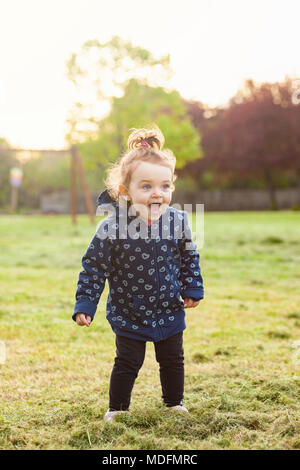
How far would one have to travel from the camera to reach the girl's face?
2.12 metres

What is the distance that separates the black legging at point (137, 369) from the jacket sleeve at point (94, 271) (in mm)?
219

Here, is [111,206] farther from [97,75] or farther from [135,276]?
[97,75]

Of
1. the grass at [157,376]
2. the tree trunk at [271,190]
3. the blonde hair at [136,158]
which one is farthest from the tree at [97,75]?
the blonde hair at [136,158]

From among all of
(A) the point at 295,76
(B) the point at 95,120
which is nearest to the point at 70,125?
(B) the point at 95,120

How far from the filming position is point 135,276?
214 cm

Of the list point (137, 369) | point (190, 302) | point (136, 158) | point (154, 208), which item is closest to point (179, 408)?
point (137, 369)

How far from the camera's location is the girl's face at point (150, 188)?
212cm

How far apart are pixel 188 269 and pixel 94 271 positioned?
40 cm

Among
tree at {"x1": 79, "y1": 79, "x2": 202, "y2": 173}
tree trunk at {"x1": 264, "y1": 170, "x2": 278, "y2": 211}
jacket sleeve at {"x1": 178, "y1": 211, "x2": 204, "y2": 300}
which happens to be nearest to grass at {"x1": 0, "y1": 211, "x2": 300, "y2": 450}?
jacket sleeve at {"x1": 178, "y1": 211, "x2": 204, "y2": 300}

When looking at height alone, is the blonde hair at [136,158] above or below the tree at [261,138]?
below

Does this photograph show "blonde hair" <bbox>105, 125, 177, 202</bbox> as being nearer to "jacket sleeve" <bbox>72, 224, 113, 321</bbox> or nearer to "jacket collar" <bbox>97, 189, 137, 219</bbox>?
"jacket collar" <bbox>97, 189, 137, 219</bbox>

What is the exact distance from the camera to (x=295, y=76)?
1264 inches

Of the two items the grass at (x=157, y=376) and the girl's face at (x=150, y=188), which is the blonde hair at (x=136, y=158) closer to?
the girl's face at (x=150, y=188)

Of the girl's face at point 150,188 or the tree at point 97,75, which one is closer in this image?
the girl's face at point 150,188
